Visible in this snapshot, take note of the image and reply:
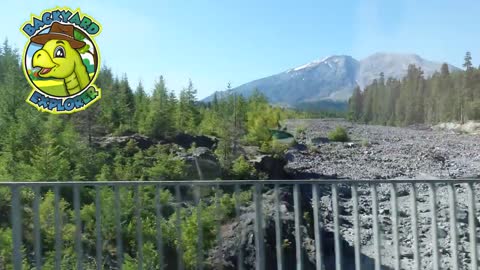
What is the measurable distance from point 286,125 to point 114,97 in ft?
16.3

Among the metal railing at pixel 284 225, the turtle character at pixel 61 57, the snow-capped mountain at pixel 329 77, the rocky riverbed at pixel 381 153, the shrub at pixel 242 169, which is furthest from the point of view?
the snow-capped mountain at pixel 329 77

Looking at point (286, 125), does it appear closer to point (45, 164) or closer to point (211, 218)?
point (45, 164)

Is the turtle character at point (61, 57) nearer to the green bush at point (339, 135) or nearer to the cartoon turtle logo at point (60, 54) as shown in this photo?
the cartoon turtle logo at point (60, 54)

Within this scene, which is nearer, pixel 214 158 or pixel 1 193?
pixel 1 193

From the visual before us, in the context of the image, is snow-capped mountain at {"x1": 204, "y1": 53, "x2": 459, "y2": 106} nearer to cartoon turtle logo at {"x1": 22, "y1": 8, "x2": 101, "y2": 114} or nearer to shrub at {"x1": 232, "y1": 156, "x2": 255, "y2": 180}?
shrub at {"x1": 232, "y1": 156, "x2": 255, "y2": 180}

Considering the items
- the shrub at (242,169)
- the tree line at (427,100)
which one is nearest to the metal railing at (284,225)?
the shrub at (242,169)

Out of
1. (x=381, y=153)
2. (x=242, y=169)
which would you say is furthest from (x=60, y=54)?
(x=381, y=153)

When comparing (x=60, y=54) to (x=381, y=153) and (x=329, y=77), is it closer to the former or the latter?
(x=381, y=153)

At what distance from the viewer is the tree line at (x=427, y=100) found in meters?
10.8

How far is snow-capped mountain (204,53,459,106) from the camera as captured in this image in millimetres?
13805

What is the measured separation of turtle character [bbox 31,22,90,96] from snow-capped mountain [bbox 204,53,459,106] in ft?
28.0

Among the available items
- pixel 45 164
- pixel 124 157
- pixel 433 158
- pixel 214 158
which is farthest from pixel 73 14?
pixel 433 158

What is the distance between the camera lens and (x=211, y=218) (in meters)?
→ 1.81

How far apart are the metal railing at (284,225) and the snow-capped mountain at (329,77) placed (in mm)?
10958
